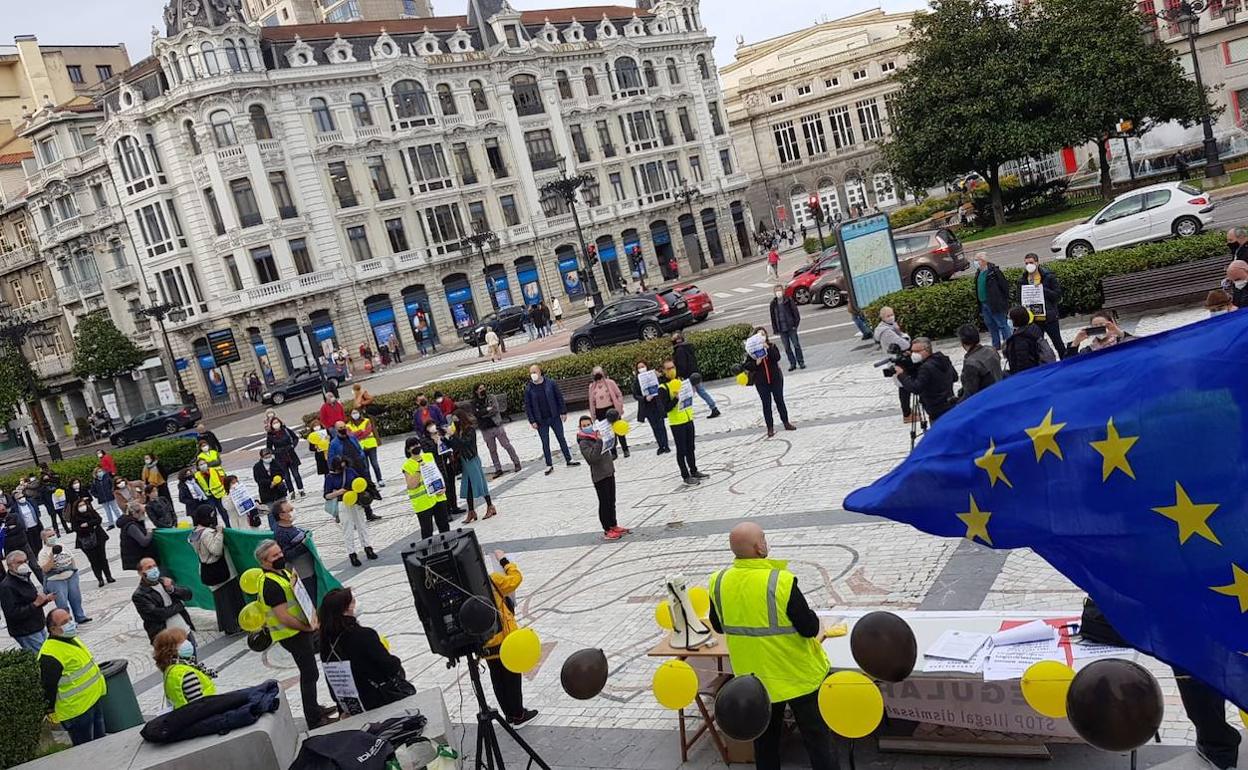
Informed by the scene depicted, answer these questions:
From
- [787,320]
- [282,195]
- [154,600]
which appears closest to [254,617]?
[154,600]

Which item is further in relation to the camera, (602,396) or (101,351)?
(101,351)

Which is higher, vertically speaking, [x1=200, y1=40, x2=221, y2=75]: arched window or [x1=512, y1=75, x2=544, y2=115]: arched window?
[x1=200, y1=40, x2=221, y2=75]: arched window

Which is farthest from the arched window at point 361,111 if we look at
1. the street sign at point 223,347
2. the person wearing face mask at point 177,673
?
the person wearing face mask at point 177,673

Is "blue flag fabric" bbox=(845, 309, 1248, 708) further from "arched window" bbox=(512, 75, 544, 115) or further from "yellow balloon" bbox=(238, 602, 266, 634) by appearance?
"arched window" bbox=(512, 75, 544, 115)

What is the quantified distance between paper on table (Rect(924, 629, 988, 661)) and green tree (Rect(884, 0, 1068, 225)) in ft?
111

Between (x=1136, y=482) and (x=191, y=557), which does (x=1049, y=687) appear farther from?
(x=191, y=557)

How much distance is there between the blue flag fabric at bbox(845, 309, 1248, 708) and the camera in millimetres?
4008

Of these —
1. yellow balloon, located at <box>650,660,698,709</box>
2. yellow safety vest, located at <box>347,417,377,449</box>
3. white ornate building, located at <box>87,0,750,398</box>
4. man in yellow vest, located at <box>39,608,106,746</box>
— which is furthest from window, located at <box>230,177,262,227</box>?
yellow balloon, located at <box>650,660,698,709</box>

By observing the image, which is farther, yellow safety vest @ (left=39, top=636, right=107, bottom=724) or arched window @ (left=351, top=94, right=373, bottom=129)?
arched window @ (left=351, top=94, right=373, bottom=129)

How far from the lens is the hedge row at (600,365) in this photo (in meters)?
22.1

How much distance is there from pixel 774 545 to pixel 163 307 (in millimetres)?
43446

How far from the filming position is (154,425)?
4566 cm

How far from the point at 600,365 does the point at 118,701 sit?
44.0 feet

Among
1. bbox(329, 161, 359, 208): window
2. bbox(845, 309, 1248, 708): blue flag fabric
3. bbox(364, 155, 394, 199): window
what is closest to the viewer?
bbox(845, 309, 1248, 708): blue flag fabric
